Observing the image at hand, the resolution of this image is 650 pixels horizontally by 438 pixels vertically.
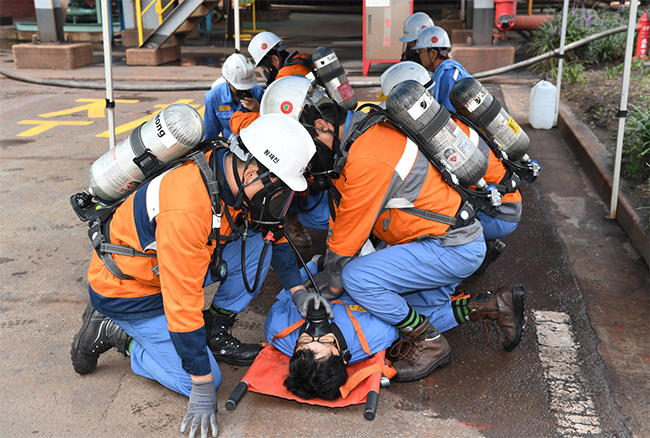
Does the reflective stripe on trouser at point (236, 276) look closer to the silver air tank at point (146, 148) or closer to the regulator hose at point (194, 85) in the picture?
the silver air tank at point (146, 148)

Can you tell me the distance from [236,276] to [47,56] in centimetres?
1124

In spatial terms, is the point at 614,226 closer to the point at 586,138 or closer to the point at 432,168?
the point at 586,138

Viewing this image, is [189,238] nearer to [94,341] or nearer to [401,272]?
[94,341]

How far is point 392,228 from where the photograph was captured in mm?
3311

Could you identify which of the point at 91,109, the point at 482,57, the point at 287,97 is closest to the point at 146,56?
the point at 91,109

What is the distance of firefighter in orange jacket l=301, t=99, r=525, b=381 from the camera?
3100 mm

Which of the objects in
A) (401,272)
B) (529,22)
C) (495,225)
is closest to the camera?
(401,272)

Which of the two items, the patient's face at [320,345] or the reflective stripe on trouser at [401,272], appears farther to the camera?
the reflective stripe on trouser at [401,272]

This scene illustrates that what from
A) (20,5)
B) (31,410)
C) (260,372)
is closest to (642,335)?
(260,372)

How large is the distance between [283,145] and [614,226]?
3615 mm

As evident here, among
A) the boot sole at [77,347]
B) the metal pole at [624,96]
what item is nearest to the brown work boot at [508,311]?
the boot sole at [77,347]

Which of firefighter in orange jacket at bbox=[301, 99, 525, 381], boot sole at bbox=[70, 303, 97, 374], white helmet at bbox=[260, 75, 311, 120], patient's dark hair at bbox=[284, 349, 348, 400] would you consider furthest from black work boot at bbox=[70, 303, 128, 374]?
white helmet at bbox=[260, 75, 311, 120]

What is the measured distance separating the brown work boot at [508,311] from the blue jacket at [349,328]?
0.54 metres

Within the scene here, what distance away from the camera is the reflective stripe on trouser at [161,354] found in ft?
9.71
